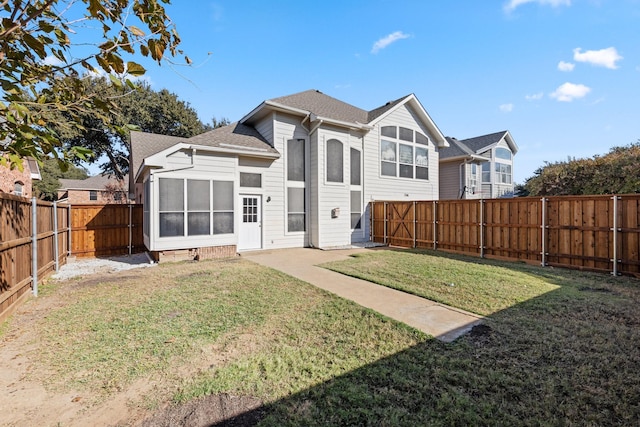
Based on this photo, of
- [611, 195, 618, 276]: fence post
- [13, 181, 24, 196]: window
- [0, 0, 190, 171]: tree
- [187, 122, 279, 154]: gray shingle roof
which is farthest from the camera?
[13, 181, 24, 196]: window

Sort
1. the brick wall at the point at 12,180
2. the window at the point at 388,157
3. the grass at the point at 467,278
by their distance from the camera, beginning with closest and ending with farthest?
1. the grass at the point at 467,278
2. the brick wall at the point at 12,180
3. the window at the point at 388,157

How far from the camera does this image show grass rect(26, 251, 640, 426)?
242 centimetres

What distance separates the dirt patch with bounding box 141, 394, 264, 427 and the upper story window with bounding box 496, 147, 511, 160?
2570cm

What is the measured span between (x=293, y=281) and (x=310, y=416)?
443 cm

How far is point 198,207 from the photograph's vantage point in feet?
31.5

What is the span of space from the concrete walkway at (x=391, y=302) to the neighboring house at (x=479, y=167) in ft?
49.5

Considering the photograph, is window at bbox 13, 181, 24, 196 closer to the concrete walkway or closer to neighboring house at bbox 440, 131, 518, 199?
the concrete walkway

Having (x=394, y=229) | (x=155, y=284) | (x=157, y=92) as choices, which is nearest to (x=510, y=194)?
(x=394, y=229)

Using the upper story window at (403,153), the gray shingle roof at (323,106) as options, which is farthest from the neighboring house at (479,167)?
the gray shingle roof at (323,106)

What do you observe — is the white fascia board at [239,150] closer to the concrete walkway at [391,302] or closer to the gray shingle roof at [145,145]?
the concrete walkway at [391,302]

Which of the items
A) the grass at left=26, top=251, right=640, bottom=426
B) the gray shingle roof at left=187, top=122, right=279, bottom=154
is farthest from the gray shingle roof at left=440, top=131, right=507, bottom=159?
the grass at left=26, top=251, right=640, bottom=426

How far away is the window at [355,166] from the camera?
43.7ft

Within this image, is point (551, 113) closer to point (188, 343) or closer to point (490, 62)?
point (490, 62)

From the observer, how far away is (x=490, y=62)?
1056cm
